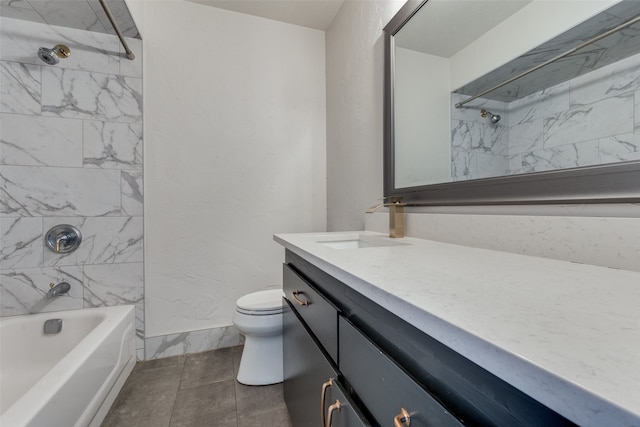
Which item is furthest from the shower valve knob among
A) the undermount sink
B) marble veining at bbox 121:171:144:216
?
the undermount sink

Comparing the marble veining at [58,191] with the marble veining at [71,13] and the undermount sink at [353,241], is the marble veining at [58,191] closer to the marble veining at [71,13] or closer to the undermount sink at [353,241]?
the marble veining at [71,13]

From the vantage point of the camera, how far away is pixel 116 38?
5.85ft

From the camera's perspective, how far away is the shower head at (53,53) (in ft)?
5.15

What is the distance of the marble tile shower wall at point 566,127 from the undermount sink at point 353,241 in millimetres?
456

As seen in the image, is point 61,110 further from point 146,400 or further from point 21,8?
point 146,400

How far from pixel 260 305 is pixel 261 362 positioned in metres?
0.34

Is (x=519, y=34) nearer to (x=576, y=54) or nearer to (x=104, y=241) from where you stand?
(x=576, y=54)

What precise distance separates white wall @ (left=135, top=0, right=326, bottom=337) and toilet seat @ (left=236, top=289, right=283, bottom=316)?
1.32 ft

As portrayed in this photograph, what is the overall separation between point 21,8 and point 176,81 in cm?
77

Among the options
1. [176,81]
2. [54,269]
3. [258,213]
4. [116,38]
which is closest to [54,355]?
[54,269]

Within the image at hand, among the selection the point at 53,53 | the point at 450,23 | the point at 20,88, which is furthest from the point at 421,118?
the point at 20,88

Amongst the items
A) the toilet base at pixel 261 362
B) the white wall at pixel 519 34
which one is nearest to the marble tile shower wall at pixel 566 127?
the white wall at pixel 519 34

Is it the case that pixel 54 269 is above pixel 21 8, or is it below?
below

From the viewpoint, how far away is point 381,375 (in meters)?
0.52
